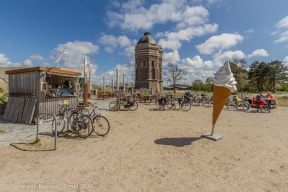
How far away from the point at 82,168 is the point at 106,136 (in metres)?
2.16

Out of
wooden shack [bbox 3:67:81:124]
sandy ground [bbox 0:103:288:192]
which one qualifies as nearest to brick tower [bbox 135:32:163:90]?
wooden shack [bbox 3:67:81:124]

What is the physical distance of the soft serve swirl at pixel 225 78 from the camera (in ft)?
16.4

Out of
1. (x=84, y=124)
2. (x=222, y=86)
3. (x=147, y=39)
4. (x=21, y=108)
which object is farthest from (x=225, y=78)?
(x=147, y=39)

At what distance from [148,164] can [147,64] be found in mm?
33410

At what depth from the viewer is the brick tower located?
35500mm

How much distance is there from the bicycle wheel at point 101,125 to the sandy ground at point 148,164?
325mm

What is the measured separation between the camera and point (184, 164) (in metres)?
3.53

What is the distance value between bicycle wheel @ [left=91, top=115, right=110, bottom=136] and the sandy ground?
0.32 m

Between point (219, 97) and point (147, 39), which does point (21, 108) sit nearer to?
point (219, 97)

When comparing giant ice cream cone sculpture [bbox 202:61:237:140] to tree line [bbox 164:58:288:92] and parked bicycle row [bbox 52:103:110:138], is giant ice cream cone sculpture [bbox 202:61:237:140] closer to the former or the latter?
parked bicycle row [bbox 52:103:110:138]

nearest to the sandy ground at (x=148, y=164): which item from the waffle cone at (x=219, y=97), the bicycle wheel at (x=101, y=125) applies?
the bicycle wheel at (x=101, y=125)

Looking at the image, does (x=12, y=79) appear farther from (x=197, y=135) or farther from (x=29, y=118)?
(x=197, y=135)

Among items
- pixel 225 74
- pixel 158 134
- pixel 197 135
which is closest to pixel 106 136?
pixel 158 134

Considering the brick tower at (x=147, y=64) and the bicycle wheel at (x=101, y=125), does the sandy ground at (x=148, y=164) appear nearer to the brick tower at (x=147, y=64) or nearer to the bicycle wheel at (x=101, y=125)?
the bicycle wheel at (x=101, y=125)
